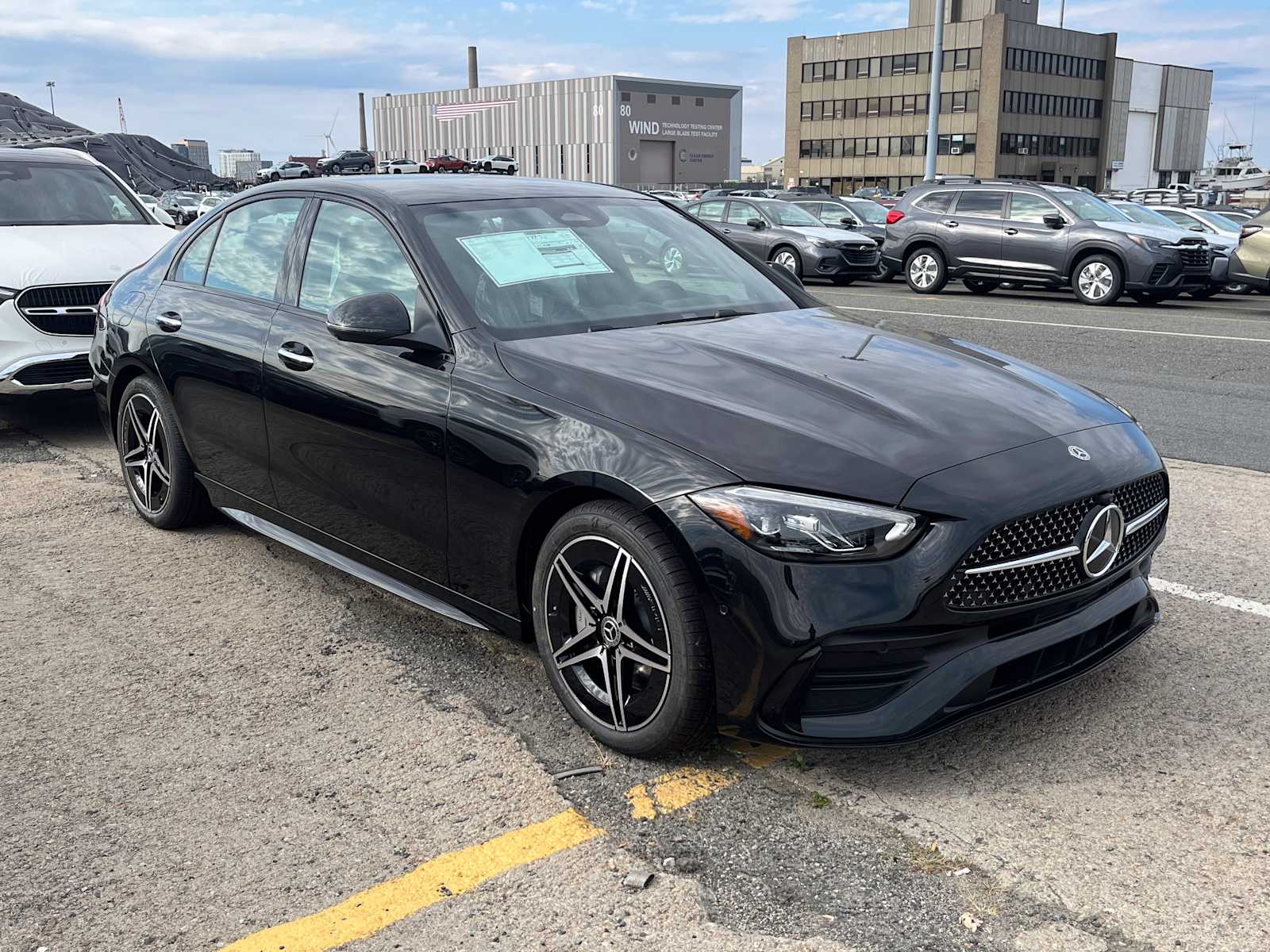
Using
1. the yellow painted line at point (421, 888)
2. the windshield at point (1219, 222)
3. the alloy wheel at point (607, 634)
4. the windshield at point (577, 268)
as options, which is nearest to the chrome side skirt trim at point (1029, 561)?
the alloy wheel at point (607, 634)

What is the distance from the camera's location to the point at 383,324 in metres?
3.67

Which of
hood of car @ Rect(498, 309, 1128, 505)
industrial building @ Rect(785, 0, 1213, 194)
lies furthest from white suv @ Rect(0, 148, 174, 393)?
industrial building @ Rect(785, 0, 1213, 194)

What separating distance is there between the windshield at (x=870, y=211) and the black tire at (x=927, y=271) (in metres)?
5.00

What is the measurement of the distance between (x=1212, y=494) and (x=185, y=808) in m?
5.09

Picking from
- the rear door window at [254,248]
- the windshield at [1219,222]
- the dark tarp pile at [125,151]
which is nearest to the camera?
the rear door window at [254,248]

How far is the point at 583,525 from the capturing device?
10.4ft

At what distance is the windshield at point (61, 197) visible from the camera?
860 cm

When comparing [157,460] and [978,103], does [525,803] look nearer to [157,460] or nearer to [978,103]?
[157,460]

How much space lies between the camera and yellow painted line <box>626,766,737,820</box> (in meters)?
3.02

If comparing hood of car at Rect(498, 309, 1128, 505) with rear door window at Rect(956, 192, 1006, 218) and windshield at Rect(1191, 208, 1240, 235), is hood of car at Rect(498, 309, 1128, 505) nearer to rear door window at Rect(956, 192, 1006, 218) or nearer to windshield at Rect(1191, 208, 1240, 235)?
rear door window at Rect(956, 192, 1006, 218)

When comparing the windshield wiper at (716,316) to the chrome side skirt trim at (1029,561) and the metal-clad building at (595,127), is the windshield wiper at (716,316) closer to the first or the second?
the chrome side skirt trim at (1029,561)

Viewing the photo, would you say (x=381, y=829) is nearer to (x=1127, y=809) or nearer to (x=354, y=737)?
(x=354, y=737)

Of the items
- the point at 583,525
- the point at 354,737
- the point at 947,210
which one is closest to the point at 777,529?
the point at 583,525

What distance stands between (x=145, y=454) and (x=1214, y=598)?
4586 millimetres
